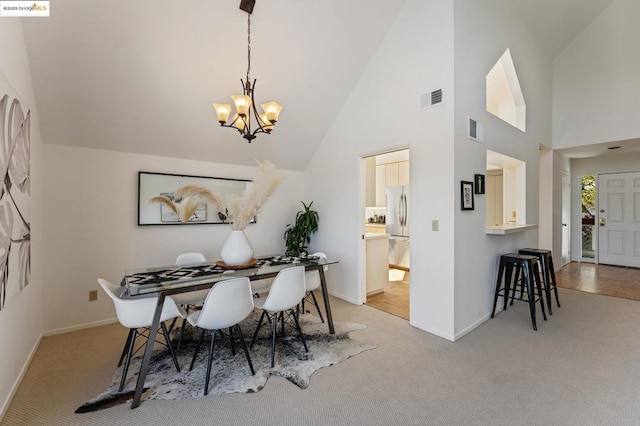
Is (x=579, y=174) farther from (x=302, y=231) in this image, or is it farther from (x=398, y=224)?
(x=302, y=231)

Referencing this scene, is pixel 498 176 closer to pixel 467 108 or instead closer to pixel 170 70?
pixel 467 108

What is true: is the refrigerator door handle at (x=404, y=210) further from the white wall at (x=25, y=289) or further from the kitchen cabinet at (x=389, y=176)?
the white wall at (x=25, y=289)

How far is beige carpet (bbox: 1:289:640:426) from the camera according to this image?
1.87 m

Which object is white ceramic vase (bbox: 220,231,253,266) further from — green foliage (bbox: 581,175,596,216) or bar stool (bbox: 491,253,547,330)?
green foliage (bbox: 581,175,596,216)

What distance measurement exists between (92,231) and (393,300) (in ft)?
13.1

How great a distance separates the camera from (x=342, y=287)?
4.36 metres

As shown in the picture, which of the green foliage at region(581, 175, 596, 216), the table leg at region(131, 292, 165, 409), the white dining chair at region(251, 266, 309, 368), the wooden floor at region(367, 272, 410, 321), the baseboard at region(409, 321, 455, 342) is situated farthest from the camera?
the green foliage at region(581, 175, 596, 216)

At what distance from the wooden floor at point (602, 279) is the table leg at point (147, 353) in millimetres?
5986

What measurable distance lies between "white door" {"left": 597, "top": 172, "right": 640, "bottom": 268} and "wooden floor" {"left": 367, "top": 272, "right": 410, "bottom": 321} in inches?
201

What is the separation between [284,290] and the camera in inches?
99.0

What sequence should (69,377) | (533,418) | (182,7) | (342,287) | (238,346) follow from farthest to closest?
(342,287)
(238,346)
(182,7)
(69,377)
(533,418)

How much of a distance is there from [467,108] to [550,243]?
404cm

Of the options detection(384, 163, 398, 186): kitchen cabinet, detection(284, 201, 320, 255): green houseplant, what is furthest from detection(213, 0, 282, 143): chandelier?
detection(384, 163, 398, 186): kitchen cabinet

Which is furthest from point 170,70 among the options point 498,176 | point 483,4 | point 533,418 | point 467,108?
point 498,176
